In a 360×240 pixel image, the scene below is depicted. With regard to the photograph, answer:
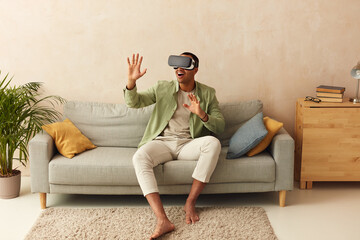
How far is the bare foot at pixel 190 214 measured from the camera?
310 centimetres

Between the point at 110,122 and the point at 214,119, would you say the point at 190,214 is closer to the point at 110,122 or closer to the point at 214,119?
the point at 214,119

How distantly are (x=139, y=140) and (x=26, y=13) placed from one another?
4.82 feet

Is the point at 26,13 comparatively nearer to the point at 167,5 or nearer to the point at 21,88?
the point at 21,88

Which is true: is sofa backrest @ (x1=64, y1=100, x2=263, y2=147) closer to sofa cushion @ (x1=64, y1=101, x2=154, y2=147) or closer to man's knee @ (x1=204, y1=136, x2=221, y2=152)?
sofa cushion @ (x1=64, y1=101, x2=154, y2=147)

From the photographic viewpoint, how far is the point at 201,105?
3535 millimetres

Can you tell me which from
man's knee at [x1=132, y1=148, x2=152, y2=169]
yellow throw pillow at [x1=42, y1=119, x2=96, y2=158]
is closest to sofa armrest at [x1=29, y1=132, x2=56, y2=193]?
yellow throw pillow at [x1=42, y1=119, x2=96, y2=158]

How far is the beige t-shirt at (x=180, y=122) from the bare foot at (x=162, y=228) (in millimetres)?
781

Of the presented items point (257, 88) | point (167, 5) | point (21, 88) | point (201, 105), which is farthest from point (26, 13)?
point (257, 88)

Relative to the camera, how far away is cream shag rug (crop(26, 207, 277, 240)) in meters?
2.91

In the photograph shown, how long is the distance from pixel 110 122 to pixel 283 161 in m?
1.45

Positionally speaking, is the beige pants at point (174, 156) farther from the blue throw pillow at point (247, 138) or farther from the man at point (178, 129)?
the blue throw pillow at point (247, 138)

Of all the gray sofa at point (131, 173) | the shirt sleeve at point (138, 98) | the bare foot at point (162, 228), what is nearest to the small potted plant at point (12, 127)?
the gray sofa at point (131, 173)

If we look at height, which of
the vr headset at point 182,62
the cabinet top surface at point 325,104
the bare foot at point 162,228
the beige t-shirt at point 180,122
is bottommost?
the bare foot at point 162,228

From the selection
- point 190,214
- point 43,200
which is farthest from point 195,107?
point 43,200
